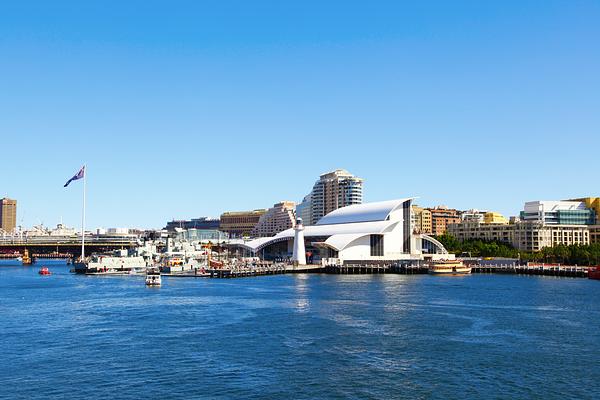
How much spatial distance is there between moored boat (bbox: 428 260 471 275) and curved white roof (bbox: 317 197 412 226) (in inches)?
930

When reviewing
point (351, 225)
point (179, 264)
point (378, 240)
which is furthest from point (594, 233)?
point (179, 264)

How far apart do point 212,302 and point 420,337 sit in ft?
101

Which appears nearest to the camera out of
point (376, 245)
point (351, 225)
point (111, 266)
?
point (111, 266)

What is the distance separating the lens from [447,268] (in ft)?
426

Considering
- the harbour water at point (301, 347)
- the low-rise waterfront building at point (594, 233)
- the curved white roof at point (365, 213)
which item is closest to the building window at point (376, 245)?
the curved white roof at point (365, 213)

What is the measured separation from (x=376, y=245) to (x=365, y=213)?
1460 cm

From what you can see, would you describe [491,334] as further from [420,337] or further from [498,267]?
[498,267]

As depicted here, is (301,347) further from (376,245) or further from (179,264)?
(376,245)

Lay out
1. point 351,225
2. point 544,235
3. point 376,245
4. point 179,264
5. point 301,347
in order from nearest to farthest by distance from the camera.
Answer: point 301,347, point 179,264, point 376,245, point 351,225, point 544,235

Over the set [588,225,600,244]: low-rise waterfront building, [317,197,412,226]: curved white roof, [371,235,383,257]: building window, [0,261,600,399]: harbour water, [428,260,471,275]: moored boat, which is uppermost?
[317,197,412,226]: curved white roof

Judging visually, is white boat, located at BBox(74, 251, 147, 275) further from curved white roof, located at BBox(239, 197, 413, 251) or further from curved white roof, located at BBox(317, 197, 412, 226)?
curved white roof, located at BBox(317, 197, 412, 226)

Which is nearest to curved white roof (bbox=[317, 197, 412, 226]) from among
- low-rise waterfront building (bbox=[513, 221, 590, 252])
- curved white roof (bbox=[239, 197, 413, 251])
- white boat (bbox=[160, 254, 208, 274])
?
curved white roof (bbox=[239, 197, 413, 251])

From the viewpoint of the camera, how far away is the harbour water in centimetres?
3391

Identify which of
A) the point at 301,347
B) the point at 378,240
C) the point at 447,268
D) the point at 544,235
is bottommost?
the point at 301,347
